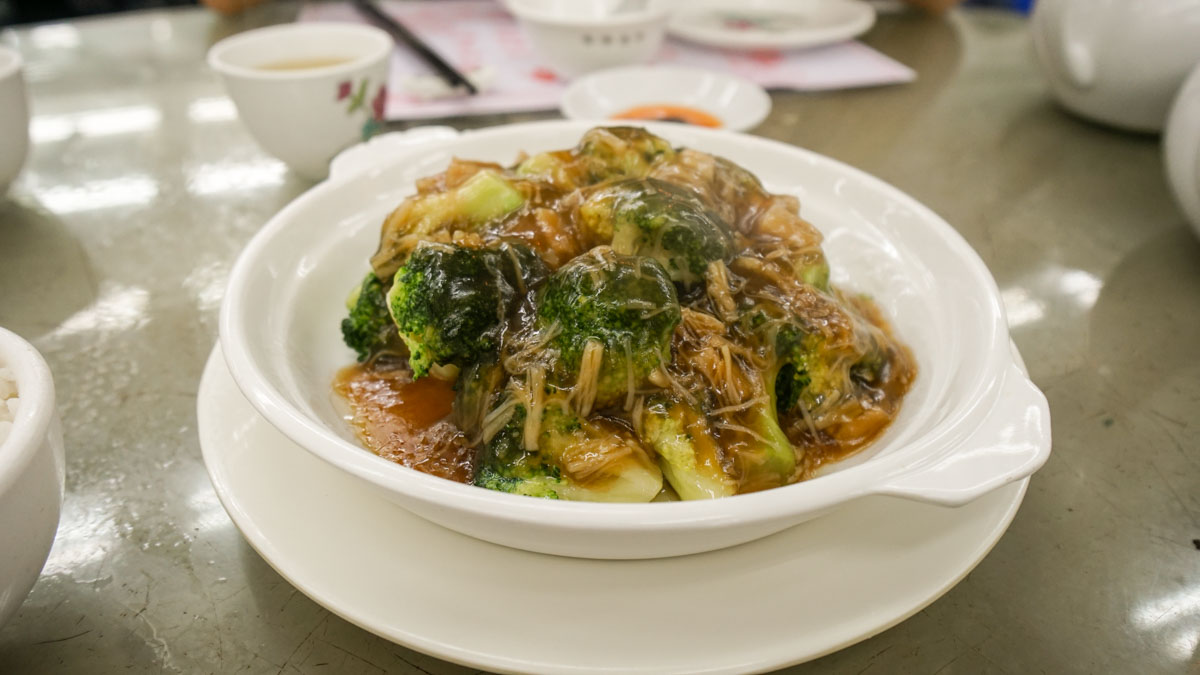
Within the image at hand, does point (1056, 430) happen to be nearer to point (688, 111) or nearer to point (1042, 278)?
point (1042, 278)

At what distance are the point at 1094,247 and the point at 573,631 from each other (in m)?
2.02

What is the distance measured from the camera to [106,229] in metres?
2.24

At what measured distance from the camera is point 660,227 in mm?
1283

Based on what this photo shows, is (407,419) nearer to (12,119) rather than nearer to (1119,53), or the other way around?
(12,119)

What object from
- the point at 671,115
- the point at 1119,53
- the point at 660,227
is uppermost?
the point at 1119,53

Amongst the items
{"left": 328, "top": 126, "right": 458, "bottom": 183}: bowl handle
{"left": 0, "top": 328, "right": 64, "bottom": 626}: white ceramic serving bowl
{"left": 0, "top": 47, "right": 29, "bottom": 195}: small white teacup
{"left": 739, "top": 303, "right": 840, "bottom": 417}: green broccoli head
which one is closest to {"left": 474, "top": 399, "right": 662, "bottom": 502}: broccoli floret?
{"left": 739, "top": 303, "right": 840, "bottom": 417}: green broccoli head

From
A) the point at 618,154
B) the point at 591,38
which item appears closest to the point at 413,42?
the point at 591,38

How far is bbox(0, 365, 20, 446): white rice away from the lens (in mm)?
989

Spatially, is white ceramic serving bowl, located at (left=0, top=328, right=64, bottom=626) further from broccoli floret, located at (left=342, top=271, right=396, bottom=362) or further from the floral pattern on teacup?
the floral pattern on teacup

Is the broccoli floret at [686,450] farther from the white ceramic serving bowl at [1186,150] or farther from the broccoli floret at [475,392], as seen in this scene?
the white ceramic serving bowl at [1186,150]

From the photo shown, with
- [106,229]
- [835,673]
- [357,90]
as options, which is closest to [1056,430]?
[835,673]

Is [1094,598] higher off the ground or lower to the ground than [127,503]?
higher

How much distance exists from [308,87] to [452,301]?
1.29 meters

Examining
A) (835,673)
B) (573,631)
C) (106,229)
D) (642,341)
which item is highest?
(642,341)
